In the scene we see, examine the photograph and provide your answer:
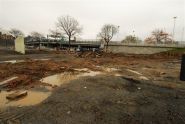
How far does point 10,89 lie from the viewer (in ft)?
24.6

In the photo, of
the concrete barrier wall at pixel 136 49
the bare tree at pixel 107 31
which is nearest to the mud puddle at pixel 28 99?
the concrete barrier wall at pixel 136 49

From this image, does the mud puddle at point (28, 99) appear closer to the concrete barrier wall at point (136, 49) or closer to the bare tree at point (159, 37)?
the concrete barrier wall at point (136, 49)

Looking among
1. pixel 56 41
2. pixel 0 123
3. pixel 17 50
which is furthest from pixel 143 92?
pixel 56 41

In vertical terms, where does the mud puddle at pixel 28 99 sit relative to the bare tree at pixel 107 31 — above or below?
below

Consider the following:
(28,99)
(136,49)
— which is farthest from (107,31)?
(28,99)

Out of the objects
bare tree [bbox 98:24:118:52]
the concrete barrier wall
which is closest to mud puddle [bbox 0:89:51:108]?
the concrete barrier wall

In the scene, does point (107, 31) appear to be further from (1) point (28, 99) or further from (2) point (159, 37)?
(1) point (28, 99)

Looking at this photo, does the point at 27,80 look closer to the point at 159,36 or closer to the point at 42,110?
the point at 42,110

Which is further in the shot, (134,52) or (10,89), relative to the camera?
(134,52)

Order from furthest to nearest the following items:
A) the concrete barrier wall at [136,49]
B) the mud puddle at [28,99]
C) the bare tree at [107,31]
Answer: the bare tree at [107,31], the concrete barrier wall at [136,49], the mud puddle at [28,99]

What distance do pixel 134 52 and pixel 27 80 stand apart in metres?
38.1

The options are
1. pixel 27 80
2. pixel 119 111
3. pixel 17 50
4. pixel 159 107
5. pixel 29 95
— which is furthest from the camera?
pixel 17 50

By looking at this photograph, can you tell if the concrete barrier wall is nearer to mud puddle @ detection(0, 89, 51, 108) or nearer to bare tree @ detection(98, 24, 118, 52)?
bare tree @ detection(98, 24, 118, 52)

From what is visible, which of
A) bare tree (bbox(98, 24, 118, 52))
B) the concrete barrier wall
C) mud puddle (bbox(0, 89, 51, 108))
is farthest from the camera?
bare tree (bbox(98, 24, 118, 52))
